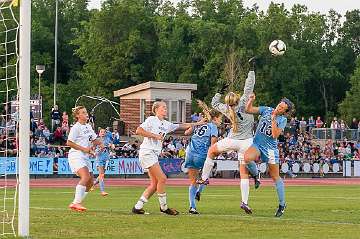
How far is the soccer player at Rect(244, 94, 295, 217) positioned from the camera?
18016 millimetres

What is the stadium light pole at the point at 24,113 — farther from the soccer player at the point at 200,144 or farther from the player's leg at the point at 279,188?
the soccer player at the point at 200,144

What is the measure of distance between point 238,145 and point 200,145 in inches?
54.8

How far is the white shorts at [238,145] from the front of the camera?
18734 millimetres

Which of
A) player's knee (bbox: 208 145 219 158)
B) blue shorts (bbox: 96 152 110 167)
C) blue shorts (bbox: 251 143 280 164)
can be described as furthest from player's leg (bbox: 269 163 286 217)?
blue shorts (bbox: 96 152 110 167)

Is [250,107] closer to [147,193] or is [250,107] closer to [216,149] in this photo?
[216,149]

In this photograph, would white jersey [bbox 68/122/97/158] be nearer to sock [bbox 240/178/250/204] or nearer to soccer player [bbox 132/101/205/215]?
soccer player [bbox 132/101/205/215]

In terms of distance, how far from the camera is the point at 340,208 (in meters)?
21.0

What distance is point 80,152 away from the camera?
18.9 meters

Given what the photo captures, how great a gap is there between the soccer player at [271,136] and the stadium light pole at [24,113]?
5.85 m

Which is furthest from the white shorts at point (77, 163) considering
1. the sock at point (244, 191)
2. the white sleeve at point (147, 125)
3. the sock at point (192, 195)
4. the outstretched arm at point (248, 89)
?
the outstretched arm at point (248, 89)

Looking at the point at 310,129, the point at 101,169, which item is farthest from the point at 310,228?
→ the point at 310,129

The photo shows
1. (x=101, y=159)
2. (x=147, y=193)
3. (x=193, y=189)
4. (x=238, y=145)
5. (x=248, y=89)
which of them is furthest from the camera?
(x=101, y=159)

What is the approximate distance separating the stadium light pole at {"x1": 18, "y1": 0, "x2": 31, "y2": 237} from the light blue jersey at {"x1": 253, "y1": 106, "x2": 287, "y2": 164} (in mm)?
6042

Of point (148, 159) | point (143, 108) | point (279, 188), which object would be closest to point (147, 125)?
point (148, 159)
